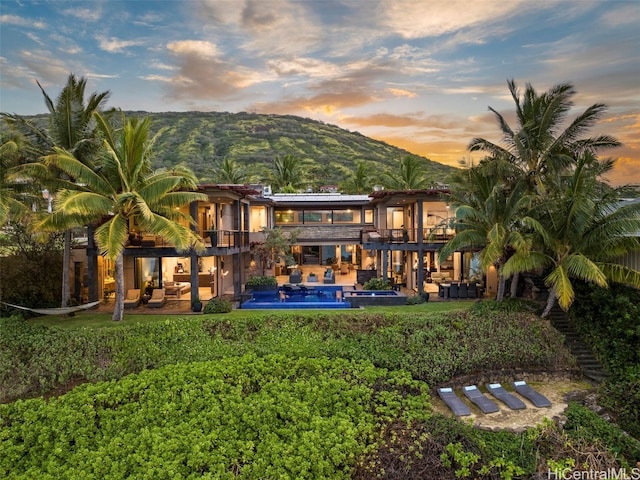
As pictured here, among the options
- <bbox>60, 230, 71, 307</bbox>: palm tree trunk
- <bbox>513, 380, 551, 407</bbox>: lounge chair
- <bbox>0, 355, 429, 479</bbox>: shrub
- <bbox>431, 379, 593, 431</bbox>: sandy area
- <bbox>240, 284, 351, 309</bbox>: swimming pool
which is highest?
<bbox>60, 230, 71, 307</bbox>: palm tree trunk

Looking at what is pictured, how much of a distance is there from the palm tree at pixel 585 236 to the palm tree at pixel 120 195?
12.4 meters

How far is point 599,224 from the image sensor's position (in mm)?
12352

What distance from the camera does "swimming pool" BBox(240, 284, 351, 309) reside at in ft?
56.4

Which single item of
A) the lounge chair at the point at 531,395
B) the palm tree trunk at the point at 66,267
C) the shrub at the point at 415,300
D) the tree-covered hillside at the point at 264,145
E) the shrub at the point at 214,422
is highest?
the tree-covered hillside at the point at 264,145

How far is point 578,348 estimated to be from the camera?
1285 cm

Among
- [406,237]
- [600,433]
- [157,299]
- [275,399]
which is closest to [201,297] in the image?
[157,299]

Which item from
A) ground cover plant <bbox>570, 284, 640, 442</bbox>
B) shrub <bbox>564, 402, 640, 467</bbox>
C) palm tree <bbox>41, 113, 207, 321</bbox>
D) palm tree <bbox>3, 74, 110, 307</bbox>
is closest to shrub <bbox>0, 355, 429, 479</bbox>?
shrub <bbox>564, 402, 640, 467</bbox>

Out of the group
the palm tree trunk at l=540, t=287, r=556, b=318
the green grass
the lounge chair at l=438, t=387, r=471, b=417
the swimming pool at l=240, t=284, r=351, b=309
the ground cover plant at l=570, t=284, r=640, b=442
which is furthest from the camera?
the swimming pool at l=240, t=284, r=351, b=309

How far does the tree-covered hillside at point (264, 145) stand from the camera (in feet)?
180

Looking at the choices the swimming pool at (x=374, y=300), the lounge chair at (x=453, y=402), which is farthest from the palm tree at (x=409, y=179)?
the lounge chair at (x=453, y=402)

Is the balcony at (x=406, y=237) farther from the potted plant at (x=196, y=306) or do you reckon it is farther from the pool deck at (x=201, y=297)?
the potted plant at (x=196, y=306)

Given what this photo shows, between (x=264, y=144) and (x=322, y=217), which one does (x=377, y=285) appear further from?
(x=264, y=144)

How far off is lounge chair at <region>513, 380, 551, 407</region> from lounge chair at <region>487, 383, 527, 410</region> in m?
0.34

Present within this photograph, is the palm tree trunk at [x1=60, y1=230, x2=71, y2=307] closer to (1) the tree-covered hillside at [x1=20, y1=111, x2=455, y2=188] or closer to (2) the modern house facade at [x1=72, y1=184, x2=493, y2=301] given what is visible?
(2) the modern house facade at [x1=72, y1=184, x2=493, y2=301]
